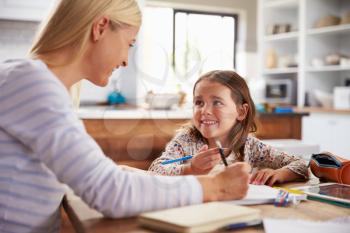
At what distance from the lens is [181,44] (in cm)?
543

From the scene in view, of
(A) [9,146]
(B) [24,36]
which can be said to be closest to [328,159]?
(A) [9,146]

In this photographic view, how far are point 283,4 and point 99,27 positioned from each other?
16.2ft

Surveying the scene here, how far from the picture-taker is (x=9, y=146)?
92 centimetres

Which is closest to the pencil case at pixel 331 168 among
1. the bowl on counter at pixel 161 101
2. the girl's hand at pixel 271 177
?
the girl's hand at pixel 271 177

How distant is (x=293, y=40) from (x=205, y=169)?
5027 mm

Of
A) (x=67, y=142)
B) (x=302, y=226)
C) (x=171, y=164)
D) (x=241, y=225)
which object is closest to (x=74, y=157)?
(x=67, y=142)

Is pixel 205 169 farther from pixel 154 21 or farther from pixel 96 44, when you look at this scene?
pixel 154 21

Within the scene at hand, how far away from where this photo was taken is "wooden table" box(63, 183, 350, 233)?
77 centimetres

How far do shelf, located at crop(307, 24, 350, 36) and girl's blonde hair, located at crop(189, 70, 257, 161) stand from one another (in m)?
3.33

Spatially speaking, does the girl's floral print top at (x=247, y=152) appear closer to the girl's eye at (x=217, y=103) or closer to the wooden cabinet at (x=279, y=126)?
the girl's eye at (x=217, y=103)

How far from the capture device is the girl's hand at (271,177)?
4.10ft

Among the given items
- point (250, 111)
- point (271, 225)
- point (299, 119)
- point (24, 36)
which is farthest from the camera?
point (24, 36)

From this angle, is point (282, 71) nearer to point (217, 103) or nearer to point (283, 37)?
point (283, 37)

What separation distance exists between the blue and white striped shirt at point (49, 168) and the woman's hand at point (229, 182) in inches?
1.6
